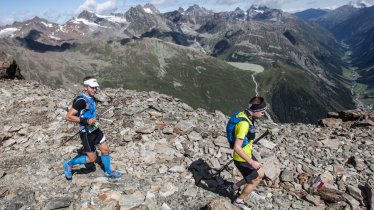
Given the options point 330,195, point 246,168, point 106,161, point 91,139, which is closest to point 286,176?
point 330,195

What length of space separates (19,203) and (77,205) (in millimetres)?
2351

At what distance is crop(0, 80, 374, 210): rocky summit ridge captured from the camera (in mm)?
14461

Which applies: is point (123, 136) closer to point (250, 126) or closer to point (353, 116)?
point (250, 126)

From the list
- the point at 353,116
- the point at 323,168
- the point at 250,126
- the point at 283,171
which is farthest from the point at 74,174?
the point at 353,116

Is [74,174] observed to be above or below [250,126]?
below

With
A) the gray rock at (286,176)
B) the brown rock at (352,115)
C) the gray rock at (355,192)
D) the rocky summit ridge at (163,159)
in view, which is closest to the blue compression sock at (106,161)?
the rocky summit ridge at (163,159)

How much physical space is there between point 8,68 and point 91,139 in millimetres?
25983

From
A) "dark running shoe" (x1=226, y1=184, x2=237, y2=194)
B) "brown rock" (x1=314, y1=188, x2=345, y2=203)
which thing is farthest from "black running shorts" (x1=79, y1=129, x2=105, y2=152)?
"brown rock" (x1=314, y1=188, x2=345, y2=203)

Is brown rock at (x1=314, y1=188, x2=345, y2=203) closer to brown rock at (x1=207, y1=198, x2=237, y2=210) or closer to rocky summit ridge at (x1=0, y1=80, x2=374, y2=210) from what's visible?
rocky summit ridge at (x1=0, y1=80, x2=374, y2=210)

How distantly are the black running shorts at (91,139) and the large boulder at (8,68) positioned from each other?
24.8 meters

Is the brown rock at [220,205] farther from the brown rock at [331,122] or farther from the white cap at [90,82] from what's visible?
the brown rock at [331,122]

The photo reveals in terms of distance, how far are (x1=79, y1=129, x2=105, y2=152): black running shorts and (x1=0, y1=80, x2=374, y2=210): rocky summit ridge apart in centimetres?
166

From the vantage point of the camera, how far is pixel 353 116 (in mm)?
28594

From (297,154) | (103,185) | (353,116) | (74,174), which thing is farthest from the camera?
(353,116)
